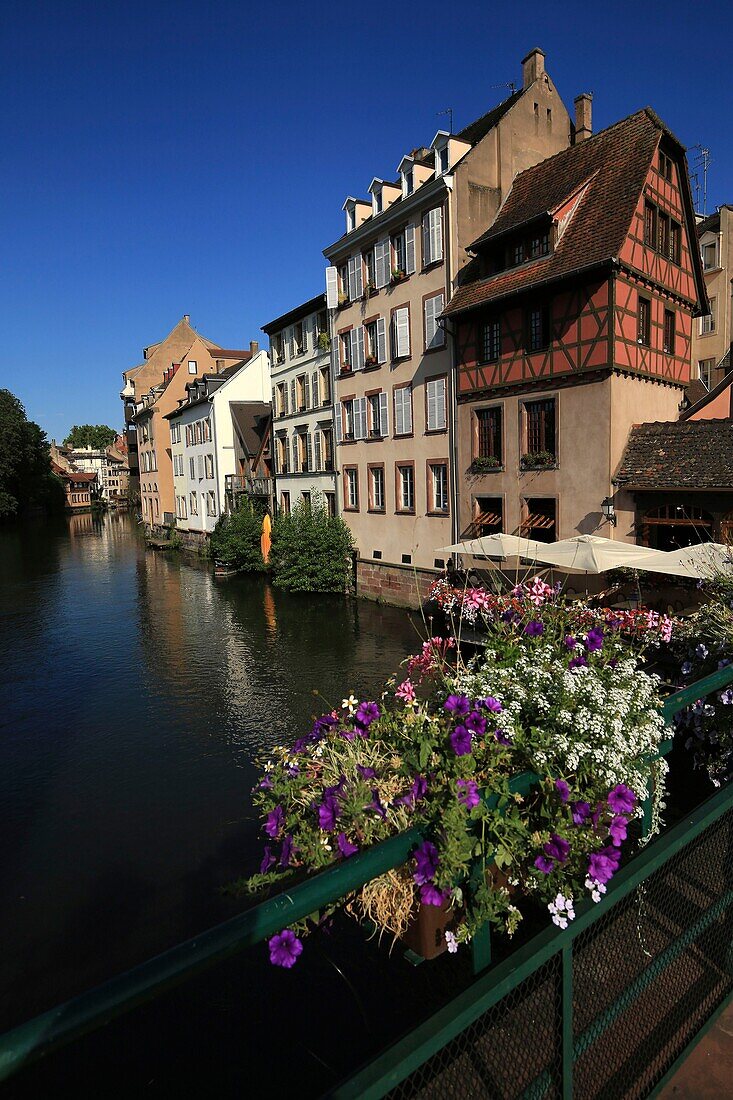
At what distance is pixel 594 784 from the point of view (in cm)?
260

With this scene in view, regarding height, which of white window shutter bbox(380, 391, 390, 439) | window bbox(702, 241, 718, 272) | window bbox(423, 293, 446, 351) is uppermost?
window bbox(702, 241, 718, 272)

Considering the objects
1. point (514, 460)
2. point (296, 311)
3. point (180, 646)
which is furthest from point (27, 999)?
point (296, 311)

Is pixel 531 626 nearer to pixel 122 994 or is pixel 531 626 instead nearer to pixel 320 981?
pixel 122 994

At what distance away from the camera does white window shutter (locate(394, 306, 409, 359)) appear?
24188 mm

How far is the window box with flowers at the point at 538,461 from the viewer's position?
61.8 ft

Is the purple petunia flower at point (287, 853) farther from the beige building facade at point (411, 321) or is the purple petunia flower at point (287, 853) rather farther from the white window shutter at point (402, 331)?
the white window shutter at point (402, 331)

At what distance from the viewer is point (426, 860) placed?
199cm

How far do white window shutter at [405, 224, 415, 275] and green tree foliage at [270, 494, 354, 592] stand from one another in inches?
396

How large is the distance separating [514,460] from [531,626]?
16891mm

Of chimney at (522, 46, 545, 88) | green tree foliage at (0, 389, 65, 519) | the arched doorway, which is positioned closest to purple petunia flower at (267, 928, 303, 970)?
the arched doorway

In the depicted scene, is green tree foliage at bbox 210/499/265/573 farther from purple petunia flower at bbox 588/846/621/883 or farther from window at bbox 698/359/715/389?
purple petunia flower at bbox 588/846/621/883

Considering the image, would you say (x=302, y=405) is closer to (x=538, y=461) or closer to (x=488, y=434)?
(x=488, y=434)

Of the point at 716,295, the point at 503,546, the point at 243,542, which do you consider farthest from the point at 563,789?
the point at 716,295

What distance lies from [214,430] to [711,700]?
40424mm
